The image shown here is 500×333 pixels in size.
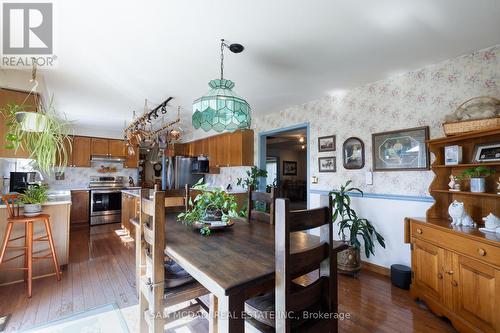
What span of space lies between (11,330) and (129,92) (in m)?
A: 2.88

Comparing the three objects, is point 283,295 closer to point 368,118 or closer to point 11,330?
point 11,330

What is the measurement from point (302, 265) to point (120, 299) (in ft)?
7.07

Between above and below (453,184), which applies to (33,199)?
below

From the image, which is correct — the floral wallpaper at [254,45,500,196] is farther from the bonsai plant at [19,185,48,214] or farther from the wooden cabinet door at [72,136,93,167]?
the wooden cabinet door at [72,136,93,167]

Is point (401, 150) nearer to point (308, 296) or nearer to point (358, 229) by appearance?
point (358, 229)

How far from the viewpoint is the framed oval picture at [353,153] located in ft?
10.3

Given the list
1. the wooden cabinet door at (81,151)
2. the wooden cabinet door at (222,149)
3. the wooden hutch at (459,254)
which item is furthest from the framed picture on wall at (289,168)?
the wooden hutch at (459,254)

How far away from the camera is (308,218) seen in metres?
1.07

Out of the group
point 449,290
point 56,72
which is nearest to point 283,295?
point 449,290

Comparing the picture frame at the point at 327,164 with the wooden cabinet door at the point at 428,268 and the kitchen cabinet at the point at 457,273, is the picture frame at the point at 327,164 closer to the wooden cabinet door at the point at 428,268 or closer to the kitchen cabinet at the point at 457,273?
the kitchen cabinet at the point at 457,273

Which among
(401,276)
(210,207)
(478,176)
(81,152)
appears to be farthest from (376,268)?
(81,152)

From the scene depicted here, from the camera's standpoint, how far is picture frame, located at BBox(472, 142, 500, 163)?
1.93 metres

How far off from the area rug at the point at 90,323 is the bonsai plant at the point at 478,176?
315 centimetres

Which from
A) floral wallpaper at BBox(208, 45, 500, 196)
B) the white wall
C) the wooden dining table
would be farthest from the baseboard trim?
the wooden dining table
